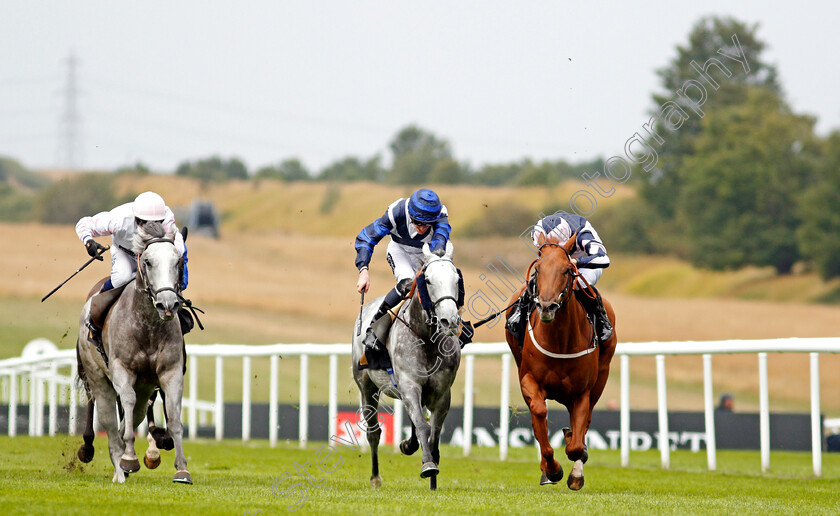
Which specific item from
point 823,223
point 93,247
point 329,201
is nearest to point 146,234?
point 93,247

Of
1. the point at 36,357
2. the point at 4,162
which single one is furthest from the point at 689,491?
the point at 4,162

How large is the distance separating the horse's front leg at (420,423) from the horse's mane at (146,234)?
5.98 ft

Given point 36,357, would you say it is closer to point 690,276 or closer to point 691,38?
point 690,276

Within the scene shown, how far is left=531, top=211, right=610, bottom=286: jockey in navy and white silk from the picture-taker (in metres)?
7.62

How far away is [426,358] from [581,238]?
134cm

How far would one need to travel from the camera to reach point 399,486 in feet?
27.1

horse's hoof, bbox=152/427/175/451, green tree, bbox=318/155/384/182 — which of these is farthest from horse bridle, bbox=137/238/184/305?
green tree, bbox=318/155/384/182

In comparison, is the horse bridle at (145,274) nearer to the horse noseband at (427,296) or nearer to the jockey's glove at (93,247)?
the jockey's glove at (93,247)

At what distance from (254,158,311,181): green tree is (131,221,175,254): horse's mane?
184ft

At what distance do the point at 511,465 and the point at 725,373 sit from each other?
30526 millimetres

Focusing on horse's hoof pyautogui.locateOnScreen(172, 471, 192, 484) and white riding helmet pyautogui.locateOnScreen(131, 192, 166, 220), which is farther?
white riding helmet pyautogui.locateOnScreen(131, 192, 166, 220)

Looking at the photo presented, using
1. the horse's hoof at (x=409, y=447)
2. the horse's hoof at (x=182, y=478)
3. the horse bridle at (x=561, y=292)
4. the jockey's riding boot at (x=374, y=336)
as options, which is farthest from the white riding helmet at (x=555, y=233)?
the horse's hoof at (x=182, y=478)

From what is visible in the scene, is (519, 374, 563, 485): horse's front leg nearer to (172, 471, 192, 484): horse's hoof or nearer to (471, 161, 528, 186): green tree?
(172, 471, 192, 484): horse's hoof

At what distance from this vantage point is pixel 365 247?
27.7ft
